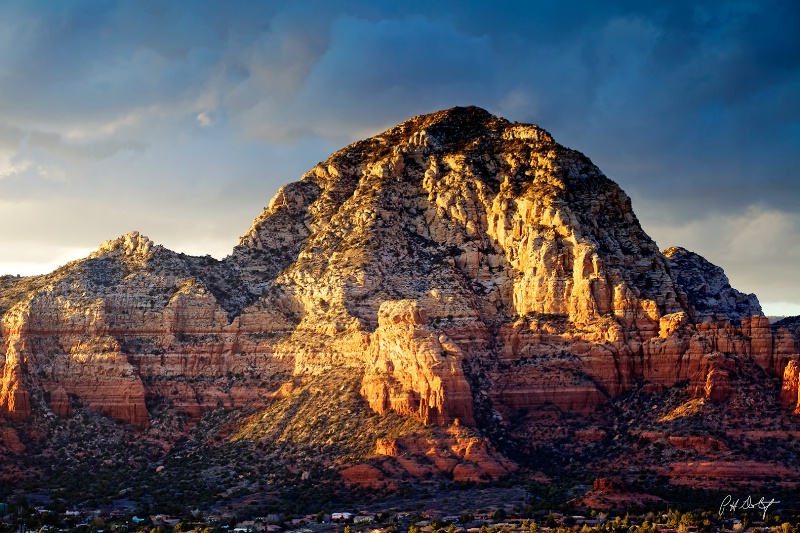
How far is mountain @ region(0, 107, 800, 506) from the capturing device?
143500 millimetres

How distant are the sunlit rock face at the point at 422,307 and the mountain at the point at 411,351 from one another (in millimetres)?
213

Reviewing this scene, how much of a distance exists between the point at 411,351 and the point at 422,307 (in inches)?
Answer: 205

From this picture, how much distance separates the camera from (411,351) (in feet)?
481

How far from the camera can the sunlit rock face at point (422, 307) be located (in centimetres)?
14975

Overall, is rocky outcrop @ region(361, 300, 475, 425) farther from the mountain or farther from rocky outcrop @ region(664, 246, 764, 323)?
rocky outcrop @ region(664, 246, 764, 323)

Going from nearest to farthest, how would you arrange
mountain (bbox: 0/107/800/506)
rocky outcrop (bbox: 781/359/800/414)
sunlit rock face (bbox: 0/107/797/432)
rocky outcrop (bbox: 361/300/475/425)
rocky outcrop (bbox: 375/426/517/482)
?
rocky outcrop (bbox: 375/426/517/482), mountain (bbox: 0/107/800/506), rocky outcrop (bbox: 781/359/800/414), rocky outcrop (bbox: 361/300/475/425), sunlit rock face (bbox: 0/107/797/432)

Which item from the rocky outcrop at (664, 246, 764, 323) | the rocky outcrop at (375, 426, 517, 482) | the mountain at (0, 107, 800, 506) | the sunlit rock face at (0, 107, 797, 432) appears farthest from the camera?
the rocky outcrop at (664, 246, 764, 323)

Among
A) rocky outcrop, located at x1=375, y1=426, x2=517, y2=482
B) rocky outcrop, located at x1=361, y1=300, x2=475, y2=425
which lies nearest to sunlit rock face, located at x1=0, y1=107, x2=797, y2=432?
rocky outcrop, located at x1=361, y1=300, x2=475, y2=425

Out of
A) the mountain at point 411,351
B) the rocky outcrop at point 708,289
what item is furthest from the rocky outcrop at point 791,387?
the rocky outcrop at point 708,289

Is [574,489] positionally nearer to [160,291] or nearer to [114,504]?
[114,504]

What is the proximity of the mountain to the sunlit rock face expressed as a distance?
0.21m

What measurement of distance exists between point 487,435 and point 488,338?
12.0 m

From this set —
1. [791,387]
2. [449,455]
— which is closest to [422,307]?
[449,455]

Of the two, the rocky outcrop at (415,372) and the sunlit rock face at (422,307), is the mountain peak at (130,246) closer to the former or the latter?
the sunlit rock face at (422,307)
